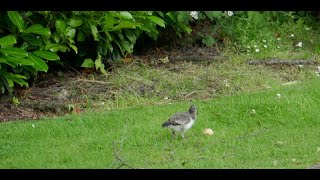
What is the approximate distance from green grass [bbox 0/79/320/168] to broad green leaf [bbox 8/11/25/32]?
1.16 meters

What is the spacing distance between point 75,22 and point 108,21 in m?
0.41

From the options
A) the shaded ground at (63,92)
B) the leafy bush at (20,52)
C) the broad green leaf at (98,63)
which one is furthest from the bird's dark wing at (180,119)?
the broad green leaf at (98,63)

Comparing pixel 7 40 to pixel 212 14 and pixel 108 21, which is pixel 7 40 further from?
pixel 212 14

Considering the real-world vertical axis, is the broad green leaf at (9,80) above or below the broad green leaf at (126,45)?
above

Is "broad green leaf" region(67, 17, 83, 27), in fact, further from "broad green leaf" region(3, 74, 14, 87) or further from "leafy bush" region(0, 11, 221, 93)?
"broad green leaf" region(3, 74, 14, 87)

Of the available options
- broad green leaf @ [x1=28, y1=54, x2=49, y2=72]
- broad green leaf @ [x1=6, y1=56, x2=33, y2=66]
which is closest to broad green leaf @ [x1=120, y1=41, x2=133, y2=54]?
broad green leaf @ [x1=28, y1=54, x2=49, y2=72]

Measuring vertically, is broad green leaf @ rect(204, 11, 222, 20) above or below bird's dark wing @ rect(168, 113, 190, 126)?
below

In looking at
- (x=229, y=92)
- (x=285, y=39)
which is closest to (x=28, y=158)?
(x=229, y=92)

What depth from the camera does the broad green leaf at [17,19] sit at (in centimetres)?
707

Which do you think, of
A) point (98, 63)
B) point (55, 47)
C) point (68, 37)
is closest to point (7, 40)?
point (55, 47)

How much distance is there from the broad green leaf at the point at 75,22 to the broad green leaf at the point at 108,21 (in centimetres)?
31

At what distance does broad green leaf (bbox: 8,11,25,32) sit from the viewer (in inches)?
279

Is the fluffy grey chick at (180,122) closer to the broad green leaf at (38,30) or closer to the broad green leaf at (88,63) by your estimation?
the broad green leaf at (38,30)
